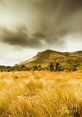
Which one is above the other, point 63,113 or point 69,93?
point 69,93

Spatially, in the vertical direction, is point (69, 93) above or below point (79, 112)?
above

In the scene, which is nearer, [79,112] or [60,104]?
[79,112]

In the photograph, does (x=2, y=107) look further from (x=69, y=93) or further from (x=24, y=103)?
(x=69, y=93)

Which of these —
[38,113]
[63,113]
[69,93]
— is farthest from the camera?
[69,93]

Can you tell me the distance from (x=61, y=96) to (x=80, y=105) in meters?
0.78

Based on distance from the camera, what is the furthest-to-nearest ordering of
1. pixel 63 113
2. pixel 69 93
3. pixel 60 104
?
1. pixel 69 93
2. pixel 60 104
3. pixel 63 113

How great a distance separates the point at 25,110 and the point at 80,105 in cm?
114

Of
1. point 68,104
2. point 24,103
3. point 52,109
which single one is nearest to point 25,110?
point 24,103

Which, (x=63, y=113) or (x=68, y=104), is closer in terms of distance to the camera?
(x=63, y=113)

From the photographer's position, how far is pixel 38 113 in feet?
13.4

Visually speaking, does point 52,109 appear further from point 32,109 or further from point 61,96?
point 61,96

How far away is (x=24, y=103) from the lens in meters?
4.53

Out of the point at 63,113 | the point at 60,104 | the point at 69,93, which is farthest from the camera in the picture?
the point at 69,93

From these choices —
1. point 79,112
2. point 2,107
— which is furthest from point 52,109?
point 2,107
